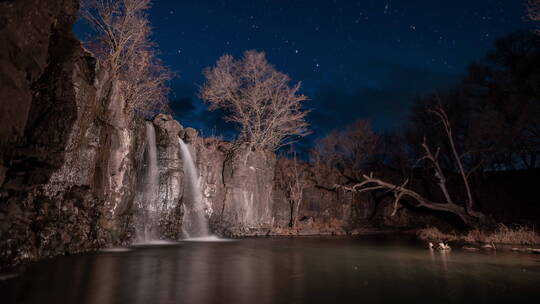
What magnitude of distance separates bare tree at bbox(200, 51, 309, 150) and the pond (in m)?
14.6

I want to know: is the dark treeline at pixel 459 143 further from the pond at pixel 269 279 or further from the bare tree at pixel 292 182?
the pond at pixel 269 279

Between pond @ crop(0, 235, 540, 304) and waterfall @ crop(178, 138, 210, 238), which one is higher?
waterfall @ crop(178, 138, 210, 238)

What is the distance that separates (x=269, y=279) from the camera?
24.9 ft

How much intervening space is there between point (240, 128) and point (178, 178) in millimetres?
9642

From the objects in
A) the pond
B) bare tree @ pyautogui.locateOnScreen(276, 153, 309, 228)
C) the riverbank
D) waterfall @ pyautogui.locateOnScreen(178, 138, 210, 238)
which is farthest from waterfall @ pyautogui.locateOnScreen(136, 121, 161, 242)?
the riverbank

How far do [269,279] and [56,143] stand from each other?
254 inches

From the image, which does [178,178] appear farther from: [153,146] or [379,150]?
[379,150]

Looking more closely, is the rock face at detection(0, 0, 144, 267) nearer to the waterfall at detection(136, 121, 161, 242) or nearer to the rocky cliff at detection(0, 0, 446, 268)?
the rocky cliff at detection(0, 0, 446, 268)

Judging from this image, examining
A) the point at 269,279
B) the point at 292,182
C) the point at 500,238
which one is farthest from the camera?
the point at 292,182

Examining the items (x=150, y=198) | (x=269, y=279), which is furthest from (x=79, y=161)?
(x=269, y=279)

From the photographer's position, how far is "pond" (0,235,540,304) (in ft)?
19.4

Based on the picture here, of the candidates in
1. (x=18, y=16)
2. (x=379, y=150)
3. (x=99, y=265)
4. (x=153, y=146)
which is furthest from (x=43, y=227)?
(x=379, y=150)

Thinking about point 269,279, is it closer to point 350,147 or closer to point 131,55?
point 131,55

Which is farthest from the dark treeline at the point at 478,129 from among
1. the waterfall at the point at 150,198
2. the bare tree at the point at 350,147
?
the waterfall at the point at 150,198
